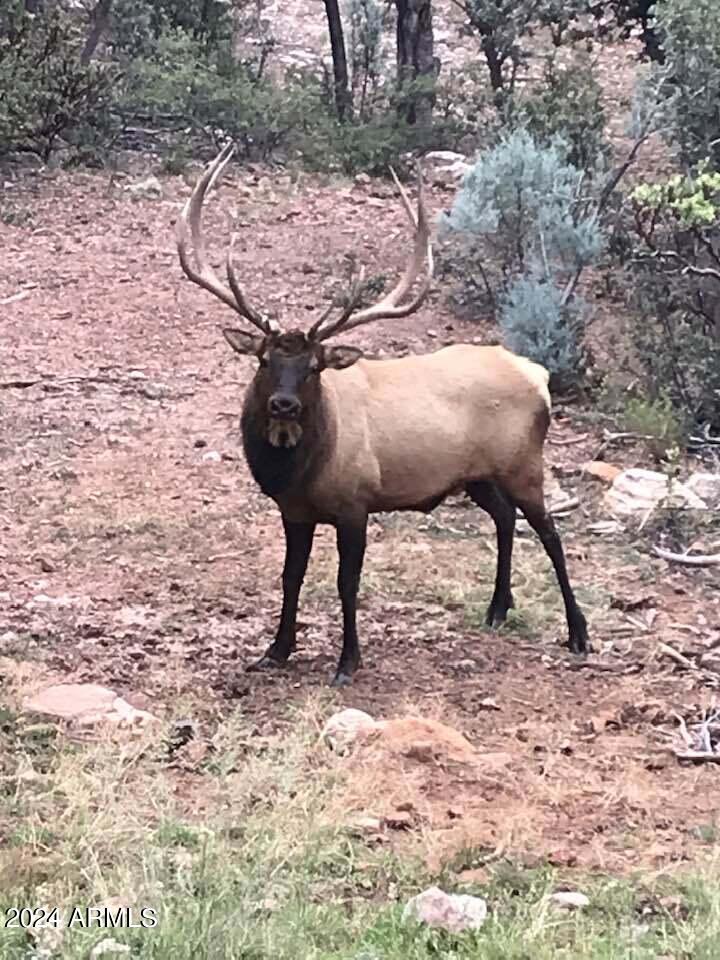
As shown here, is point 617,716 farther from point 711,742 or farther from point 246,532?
point 246,532

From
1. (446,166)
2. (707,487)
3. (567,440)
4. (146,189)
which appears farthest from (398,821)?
(446,166)

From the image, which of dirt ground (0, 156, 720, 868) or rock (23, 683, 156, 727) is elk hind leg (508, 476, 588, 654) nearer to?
dirt ground (0, 156, 720, 868)

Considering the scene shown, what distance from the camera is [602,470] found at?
9945mm

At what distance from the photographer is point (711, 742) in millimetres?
6145

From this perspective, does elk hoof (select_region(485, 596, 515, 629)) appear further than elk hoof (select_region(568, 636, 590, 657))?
A: Yes

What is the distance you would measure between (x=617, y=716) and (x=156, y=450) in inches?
172

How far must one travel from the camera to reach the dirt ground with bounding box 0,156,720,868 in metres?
5.63

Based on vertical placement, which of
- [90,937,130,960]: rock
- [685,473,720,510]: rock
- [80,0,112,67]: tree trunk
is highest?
[80,0,112,67]: tree trunk

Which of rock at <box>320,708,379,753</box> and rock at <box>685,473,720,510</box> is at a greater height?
rock at <box>320,708,379,753</box>

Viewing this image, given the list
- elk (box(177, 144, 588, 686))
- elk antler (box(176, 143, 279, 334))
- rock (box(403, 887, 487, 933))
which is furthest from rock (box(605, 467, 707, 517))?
rock (box(403, 887, 487, 933))

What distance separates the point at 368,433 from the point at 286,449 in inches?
20.6

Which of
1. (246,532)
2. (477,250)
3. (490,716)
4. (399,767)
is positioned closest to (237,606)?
(246,532)

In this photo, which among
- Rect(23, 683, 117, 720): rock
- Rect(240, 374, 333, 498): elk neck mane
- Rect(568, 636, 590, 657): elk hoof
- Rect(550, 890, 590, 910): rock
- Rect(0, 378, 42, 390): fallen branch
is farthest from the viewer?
Rect(0, 378, 42, 390): fallen branch

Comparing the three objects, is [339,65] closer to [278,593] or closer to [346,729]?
[278,593]
